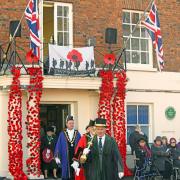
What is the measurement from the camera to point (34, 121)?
17188 millimetres

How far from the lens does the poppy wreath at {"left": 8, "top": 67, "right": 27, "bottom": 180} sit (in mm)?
16766

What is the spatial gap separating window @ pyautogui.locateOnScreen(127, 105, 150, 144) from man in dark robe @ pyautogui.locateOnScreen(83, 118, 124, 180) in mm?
9005

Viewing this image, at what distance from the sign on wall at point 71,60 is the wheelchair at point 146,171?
344 cm

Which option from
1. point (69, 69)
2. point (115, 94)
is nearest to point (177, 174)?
point (115, 94)

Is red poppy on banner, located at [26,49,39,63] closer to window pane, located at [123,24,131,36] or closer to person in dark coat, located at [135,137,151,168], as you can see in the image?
person in dark coat, located at [135,137,151,168]

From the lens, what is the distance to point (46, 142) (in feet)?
57.4

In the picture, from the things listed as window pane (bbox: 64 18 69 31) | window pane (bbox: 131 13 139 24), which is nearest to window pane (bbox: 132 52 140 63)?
window pane (bbox: 131 13 139 24)

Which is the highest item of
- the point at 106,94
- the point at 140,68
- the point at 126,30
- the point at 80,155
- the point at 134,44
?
the point at 126,30

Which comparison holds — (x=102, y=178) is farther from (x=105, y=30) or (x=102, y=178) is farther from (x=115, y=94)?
(x=105, y=30)

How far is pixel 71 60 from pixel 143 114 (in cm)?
419

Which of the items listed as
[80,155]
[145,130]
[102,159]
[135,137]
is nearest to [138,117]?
[145,130]

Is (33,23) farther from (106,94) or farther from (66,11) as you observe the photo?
(106,94)

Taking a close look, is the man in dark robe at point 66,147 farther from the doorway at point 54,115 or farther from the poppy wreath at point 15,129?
the doorway at point 54,115

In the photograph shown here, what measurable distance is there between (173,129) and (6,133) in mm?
6815
